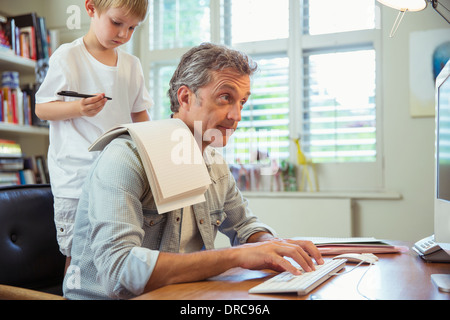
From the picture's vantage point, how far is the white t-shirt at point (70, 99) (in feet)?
4.28

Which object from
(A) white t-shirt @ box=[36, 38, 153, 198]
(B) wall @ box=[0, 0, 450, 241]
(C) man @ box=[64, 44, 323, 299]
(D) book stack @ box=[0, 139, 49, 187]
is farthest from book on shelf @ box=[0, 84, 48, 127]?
(C) man @ box=[64, 44, 323, 299]

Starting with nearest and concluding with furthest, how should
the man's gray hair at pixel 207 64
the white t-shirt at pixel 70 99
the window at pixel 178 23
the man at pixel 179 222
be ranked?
the man at pixel 179 222
the man's gray hair at pixel 207 64
the white t-shirt at pixel 70 99
the window at pixel 178 23

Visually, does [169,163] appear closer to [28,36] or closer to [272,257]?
[272,257]

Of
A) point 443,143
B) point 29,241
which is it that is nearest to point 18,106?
point 29,241

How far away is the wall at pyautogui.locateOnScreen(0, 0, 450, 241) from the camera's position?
2596mm

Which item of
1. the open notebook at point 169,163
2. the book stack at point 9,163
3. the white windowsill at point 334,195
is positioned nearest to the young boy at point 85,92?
the open notebook at point 169,163

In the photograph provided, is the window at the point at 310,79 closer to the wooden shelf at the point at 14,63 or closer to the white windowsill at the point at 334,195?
the white windowsill at the point at 334,195

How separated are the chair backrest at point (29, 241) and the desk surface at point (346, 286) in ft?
1.51

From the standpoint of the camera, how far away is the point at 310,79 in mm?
2916

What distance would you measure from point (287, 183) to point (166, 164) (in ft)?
6.83

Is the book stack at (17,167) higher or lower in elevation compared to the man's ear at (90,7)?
lower

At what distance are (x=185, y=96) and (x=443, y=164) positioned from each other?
646 millimetres

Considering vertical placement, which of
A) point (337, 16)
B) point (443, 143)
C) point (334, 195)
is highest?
point (337, 16)

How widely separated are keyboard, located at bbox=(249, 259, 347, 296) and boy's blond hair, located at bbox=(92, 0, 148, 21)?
33.1 inches
